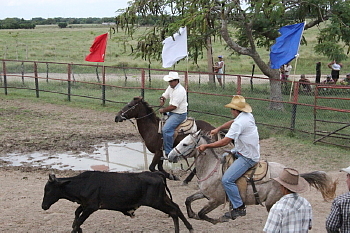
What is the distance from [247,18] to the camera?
54.7 feet

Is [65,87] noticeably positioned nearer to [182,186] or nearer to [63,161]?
[63,161]

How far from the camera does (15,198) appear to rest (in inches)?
334

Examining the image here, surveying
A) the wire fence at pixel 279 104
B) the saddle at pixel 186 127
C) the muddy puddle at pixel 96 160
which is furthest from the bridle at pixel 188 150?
the wire fence at pixel 279 104

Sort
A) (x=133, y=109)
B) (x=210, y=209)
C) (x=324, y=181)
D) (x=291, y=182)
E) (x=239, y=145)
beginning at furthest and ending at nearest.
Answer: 1. (x=133, y=109)
2. (x=210, y=209)
3. (x=239, y=145)
4. (x=324, y=181)
5. (x=291, y=182)

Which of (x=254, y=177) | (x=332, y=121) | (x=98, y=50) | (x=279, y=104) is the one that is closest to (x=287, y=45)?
(x=279, y=104)

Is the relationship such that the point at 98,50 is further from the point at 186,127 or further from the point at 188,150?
the point at 188,150

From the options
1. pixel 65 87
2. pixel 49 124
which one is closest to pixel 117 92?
pixel 65 87

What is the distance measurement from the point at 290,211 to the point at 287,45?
11.1 metres

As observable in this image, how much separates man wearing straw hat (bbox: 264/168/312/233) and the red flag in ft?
49.0

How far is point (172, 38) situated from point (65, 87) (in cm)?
963

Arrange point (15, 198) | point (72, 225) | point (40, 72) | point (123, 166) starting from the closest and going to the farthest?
point (72, 225)
point (15, 198)
point (123, 166)
point (40, 72)

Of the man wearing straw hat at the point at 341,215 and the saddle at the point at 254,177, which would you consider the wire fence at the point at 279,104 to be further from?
the man wearing straw hat at the point at 341,215

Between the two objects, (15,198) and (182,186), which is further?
(182,186)

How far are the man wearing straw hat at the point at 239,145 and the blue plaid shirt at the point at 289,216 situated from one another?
1950 millimetres
